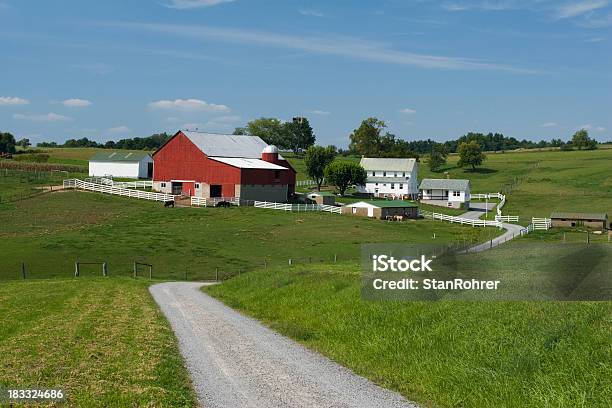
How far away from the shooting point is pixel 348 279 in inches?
964

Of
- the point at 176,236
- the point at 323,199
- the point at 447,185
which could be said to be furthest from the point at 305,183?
the point at 176,236

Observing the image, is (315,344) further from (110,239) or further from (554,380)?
(110,239)

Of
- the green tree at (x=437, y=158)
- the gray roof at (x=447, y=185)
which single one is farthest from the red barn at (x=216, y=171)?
the green tree at (x=437, y=158)

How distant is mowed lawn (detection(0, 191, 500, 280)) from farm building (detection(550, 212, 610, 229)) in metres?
10.4

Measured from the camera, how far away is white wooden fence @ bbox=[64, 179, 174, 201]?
8188 cm

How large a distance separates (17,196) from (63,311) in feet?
200

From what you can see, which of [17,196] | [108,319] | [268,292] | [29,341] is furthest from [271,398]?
[17,196]

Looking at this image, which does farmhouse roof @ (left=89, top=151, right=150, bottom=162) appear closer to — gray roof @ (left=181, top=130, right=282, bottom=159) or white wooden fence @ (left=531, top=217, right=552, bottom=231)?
gray roof @ (left=181, top=130, right=282, bottom=159)

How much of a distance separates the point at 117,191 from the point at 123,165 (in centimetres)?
2988

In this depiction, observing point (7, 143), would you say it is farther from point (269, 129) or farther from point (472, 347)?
point (472, 347)

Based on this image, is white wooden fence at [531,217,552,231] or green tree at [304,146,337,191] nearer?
white wooden fence at [531,217,552,231]

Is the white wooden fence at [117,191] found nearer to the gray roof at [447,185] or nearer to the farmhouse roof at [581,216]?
the farmhouse roof at [581,216]

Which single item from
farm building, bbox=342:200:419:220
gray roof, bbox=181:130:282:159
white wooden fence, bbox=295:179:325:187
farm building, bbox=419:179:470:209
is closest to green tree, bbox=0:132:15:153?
white wooden fence, bbox=295:179:325:187

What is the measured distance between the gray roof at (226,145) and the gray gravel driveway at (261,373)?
239 feet
